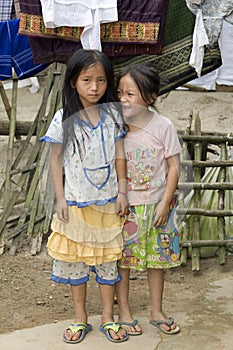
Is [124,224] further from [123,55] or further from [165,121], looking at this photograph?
[123,55]

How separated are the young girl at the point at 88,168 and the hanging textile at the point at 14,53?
1.52 metres

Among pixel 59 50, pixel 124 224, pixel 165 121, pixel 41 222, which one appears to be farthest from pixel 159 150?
pixel 41 222

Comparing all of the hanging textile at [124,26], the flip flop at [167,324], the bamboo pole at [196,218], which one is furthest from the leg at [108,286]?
the hanging textile at [124,26]

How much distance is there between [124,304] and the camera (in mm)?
3670

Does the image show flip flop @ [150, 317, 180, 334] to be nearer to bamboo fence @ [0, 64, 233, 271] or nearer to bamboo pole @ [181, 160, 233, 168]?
bamboo fence @ [0, 64, 233, 271]

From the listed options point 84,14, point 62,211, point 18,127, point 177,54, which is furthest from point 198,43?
point 18,127

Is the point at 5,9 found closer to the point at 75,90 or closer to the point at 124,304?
the point at 75,90

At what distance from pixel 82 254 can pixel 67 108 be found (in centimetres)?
69

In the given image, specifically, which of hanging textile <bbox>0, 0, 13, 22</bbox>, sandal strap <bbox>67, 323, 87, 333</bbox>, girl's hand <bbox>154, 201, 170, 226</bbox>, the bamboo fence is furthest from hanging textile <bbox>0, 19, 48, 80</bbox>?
sandal strap <bbox>67, 323, 87, 333</bbox>

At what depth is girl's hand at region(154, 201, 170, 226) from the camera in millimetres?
3484

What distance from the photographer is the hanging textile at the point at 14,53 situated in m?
4.83

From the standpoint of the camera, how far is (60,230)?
11.4ft

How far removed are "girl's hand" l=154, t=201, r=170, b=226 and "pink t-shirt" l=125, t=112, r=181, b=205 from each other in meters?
0.04

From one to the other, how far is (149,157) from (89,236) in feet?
1.53
